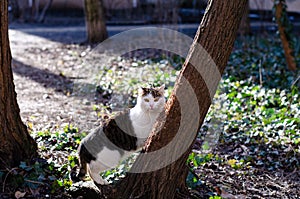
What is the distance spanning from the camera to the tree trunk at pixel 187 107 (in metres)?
3.13

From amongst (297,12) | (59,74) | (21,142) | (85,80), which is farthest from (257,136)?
(297,12)

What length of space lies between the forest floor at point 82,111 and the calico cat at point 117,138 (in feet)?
1.71

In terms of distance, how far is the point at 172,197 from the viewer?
132 inches

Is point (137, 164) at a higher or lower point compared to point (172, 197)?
higher

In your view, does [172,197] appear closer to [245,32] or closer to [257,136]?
[257,136]

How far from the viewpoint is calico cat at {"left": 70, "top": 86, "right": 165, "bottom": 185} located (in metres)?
3.75

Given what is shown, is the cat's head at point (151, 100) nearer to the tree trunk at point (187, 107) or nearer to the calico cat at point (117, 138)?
the calico cat at point (117, 138)

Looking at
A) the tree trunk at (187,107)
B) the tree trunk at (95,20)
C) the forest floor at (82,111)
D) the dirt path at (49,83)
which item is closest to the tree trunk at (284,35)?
the forest floor at (82,111)

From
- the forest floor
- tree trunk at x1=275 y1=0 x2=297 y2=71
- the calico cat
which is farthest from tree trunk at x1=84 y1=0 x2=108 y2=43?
the calico cat

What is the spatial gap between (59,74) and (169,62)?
189cm

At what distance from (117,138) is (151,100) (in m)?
0.49

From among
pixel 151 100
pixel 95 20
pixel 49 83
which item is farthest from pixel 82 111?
pixel 95 20

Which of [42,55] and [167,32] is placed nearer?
[42,55]

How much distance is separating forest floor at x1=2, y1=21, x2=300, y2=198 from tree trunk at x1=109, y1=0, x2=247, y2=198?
1.92ft
